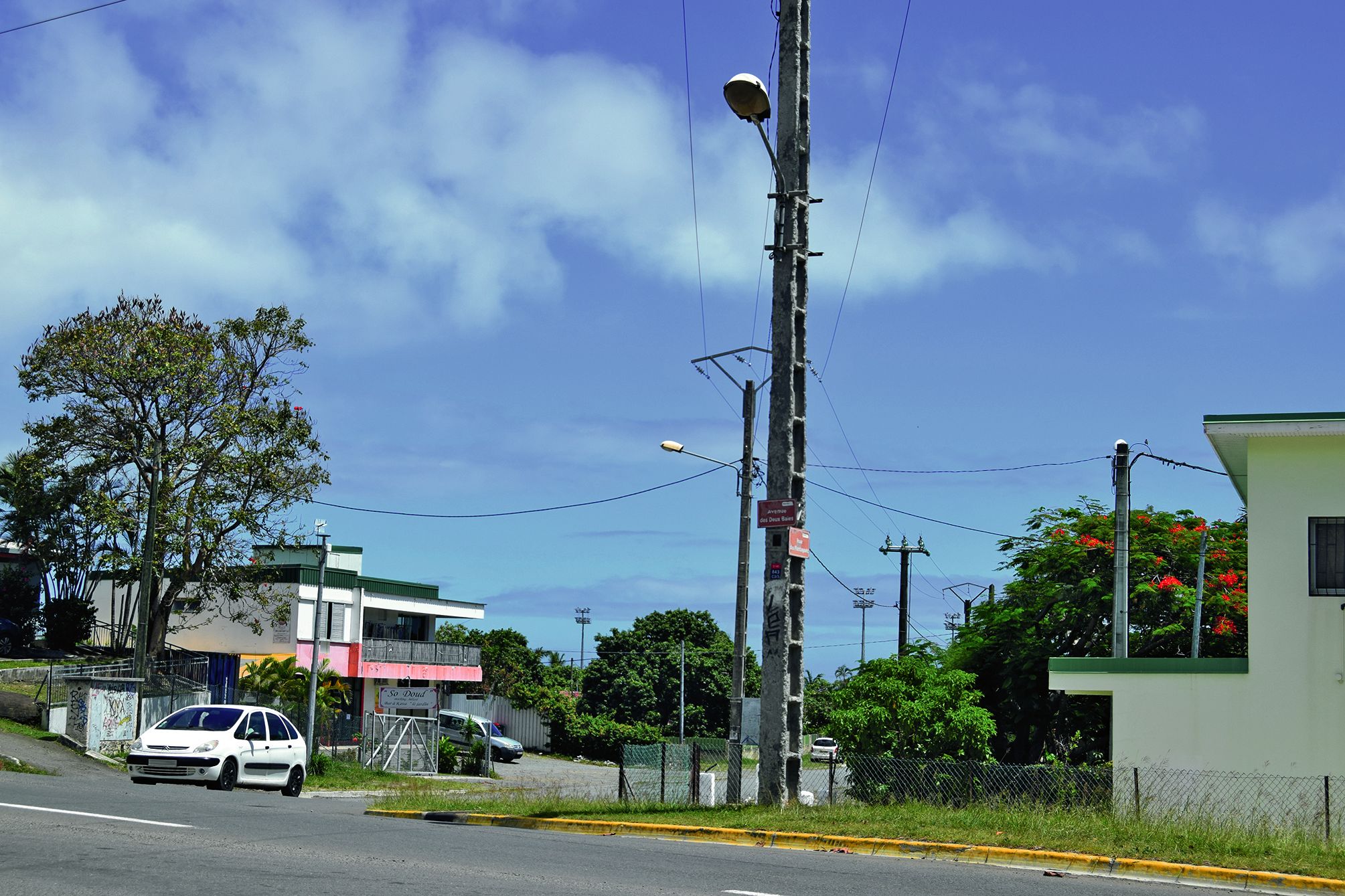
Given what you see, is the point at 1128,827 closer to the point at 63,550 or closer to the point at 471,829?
the point at 471,829

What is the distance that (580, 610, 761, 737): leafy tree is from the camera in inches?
Answer: 2552

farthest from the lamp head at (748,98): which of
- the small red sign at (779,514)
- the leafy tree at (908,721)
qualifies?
the leafy tree at (908,721)

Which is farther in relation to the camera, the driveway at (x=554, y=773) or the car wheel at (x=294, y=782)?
the driveway at (x=554, y=773)

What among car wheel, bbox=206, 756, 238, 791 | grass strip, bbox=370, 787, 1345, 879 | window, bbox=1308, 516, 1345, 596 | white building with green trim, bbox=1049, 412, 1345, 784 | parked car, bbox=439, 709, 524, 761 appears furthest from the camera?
Result: parked car, bbox=439, 709, 524, 761

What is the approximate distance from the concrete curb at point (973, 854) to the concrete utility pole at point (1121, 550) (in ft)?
37.6

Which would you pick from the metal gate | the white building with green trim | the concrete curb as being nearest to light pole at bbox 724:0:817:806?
the concrete curb

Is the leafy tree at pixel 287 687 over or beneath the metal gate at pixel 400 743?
over

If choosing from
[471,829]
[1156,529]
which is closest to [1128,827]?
[471,829]

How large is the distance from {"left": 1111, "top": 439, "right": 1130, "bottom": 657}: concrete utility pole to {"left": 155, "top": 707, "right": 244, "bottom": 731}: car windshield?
50.2ft

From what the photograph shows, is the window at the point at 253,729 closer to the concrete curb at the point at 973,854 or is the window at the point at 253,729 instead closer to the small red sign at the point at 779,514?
the concrete curb at the point at 973,854

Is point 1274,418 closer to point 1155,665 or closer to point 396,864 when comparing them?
point 1155,665

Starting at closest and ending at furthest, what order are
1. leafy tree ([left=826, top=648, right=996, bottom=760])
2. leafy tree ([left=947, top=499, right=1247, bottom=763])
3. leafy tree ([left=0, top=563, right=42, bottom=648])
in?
leafy tree ([left=826, top=648, right=996, bottom=760]), leafy tree ([left=947, top=499, right=1247, bottom=763]), leafy tree ([left=0, top=563, right=42, bottom=648])

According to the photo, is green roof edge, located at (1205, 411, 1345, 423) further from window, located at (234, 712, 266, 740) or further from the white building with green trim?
window, located at (234, 712, 266, 740)

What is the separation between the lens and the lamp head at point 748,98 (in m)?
16.0
